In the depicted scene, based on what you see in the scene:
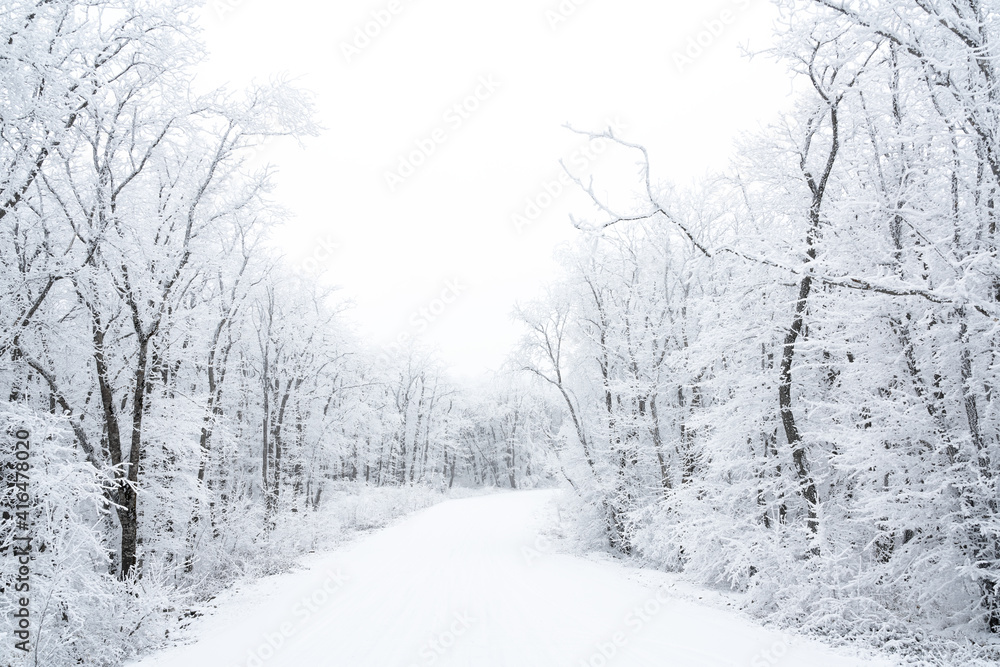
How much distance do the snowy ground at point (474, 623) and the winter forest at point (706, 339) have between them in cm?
66

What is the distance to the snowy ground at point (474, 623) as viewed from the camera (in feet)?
16.9

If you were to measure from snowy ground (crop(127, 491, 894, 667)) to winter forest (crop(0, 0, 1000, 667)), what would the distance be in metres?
0.66

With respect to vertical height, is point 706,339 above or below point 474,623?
above

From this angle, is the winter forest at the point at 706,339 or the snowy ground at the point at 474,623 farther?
the snowy ground at the point at 474,623

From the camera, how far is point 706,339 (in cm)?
823

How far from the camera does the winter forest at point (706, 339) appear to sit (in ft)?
16.3

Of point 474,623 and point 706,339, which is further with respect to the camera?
point 706,339

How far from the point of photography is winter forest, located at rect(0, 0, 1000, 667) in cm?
498

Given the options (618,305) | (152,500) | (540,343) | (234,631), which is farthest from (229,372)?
(618,305)

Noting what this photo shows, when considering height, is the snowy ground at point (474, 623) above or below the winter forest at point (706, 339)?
below

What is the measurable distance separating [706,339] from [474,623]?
6.16m

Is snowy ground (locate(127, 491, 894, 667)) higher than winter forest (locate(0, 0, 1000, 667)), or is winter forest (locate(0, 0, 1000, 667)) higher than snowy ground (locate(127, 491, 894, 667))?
winter forest (locate(0, 0, 1000, 667))

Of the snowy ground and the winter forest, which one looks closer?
the winter forest

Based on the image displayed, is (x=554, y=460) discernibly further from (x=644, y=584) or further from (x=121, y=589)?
(x=121, y=589)
